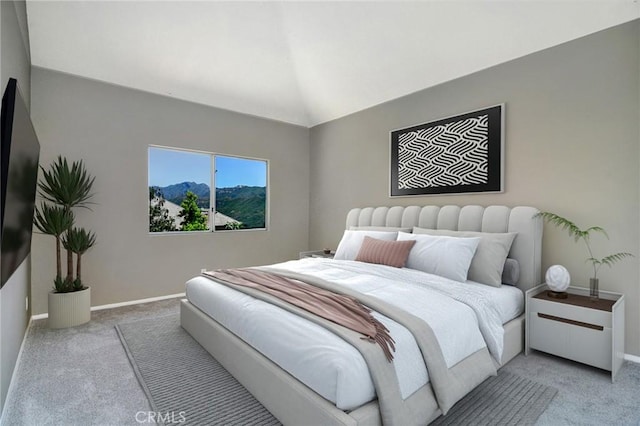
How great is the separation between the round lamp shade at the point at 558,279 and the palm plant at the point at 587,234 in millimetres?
230

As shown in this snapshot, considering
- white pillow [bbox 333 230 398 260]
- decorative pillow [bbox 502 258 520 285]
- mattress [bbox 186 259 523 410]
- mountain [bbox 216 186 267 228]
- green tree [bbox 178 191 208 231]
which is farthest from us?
mountain [bbox 216 186 267 228]

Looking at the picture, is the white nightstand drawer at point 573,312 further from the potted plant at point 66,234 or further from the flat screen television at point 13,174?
the potted plant at point 66,234

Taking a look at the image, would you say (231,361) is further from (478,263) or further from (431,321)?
(478,263)

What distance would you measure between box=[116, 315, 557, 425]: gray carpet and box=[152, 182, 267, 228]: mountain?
240 cm

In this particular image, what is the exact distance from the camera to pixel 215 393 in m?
2.09

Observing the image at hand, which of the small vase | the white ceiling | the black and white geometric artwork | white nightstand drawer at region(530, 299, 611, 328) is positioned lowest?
white nightstand drawer at region(530, 299, 611, 328)

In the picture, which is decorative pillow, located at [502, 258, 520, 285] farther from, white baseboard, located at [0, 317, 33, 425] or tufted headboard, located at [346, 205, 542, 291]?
white baseboard, located at [0, 317, 33, 425]

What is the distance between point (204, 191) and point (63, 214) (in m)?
1.83

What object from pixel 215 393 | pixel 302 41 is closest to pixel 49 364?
pixel 215 393

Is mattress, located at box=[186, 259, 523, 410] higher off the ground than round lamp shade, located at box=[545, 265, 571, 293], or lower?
lower

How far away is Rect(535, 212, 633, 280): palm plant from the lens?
104 inches

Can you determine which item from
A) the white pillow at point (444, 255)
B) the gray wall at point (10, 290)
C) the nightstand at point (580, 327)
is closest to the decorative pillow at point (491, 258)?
the white pillow at point (444, 255)

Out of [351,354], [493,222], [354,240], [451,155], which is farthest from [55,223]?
[493,222]

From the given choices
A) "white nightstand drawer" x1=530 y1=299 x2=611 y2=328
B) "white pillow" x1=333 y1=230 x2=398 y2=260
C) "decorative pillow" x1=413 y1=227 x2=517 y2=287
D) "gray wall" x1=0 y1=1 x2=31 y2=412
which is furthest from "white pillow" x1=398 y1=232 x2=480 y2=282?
"gray wall" x1=0 y1=1 x2=31 y2=412
